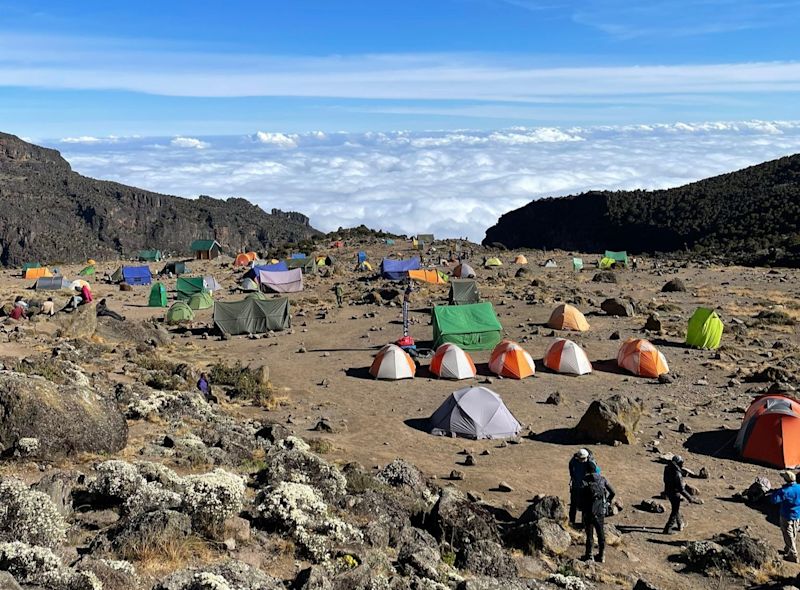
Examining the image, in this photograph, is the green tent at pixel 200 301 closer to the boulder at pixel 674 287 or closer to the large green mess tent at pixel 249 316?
the large green mess tent at pixel 249 316

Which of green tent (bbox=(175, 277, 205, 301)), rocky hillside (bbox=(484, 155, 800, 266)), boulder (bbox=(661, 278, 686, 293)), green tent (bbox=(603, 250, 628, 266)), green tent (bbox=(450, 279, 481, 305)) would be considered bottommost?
green tent (bbox=(175, 277, 205, 301))

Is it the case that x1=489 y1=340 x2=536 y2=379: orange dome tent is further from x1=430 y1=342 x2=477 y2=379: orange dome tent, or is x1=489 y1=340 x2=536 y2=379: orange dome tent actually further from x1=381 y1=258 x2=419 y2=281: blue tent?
x1=381 y1=258 x2=419 y2=281: blue tent

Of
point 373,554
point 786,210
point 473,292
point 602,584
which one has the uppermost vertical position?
point 786,210

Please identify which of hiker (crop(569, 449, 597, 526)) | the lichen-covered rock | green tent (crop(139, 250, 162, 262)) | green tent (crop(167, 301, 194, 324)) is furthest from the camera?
green tent (crop(139, 250, 162, 262))

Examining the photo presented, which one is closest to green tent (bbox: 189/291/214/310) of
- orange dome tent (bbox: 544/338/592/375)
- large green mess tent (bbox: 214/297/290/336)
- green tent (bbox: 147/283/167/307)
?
green tent (bbox: 147/283/167/307)

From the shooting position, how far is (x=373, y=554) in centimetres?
750

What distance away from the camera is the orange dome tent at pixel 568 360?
20.6m

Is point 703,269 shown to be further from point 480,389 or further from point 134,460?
point 134,460

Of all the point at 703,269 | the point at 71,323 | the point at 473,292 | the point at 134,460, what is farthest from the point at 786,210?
the point at 134,460

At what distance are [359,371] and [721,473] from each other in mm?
11473

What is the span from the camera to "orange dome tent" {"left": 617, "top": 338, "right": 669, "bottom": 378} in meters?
20.4

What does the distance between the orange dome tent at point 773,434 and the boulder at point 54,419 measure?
40.1ft

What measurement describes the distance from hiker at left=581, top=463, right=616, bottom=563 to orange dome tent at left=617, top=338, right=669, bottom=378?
11880mm

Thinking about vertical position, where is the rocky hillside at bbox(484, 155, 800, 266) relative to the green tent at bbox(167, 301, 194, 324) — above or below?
above
